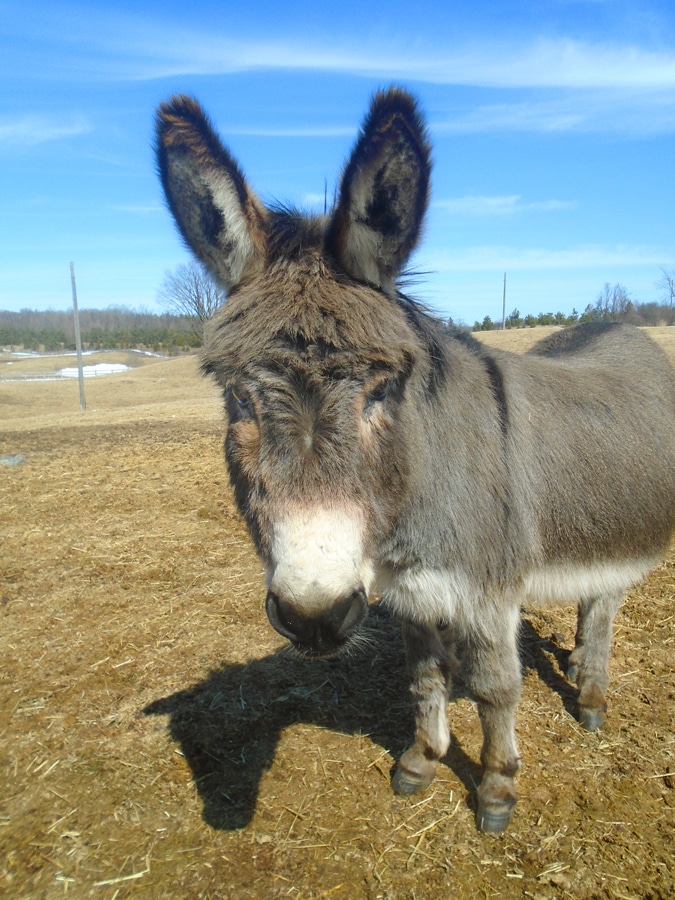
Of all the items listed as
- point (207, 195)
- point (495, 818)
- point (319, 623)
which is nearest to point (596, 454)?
point (495, 818)

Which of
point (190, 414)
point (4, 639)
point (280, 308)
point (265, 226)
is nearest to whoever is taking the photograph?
point (280, 308)

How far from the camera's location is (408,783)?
3.37 m

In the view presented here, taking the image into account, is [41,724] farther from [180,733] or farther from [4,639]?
[4,639]

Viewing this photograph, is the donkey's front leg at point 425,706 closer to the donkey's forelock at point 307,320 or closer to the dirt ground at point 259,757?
the dirt ground at point 259,757

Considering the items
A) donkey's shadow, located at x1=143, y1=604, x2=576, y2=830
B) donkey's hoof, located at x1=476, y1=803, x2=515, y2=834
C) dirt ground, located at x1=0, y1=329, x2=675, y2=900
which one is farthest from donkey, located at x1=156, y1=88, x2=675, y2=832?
donkey's shadow, located at x1=143, y1=604, x2=576, y2=830

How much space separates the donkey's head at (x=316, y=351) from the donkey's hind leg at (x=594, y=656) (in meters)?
2.27

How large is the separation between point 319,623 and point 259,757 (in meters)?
2.05

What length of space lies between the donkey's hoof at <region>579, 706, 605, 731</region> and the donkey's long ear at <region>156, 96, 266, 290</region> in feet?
11.3

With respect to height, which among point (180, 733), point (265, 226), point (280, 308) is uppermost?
point (265, 226)

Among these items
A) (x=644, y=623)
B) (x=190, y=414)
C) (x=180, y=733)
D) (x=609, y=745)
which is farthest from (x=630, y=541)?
(x=190, y=414)

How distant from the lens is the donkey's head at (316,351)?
7.09 feet

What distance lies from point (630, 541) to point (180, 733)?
10.3 ft

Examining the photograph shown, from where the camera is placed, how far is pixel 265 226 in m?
2.70

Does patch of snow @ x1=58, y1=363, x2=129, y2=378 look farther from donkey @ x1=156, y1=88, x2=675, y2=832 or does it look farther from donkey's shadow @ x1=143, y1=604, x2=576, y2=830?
donkey @ x1=156, y1=88, x2=675, y2=832
